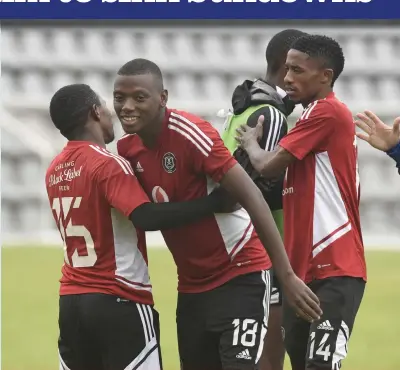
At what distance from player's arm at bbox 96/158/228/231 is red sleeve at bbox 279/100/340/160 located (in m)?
0.55

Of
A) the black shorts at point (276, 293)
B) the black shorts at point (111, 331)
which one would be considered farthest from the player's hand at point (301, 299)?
the black shorts at point (276, 293)

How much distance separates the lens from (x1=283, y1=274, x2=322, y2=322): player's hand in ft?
17.0

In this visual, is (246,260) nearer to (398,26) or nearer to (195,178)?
(195,178)

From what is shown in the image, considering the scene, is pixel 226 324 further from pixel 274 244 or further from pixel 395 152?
pixel 395 152

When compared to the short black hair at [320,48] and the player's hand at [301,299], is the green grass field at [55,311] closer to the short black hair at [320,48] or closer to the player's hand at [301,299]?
the short black hair at [320,48]

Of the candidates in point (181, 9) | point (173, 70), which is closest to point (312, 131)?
point (181, 9)

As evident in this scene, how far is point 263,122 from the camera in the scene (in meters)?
5.96

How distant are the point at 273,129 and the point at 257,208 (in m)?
0.86

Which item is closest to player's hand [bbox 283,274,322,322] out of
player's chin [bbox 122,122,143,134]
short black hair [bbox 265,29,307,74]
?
player's chin [bbox 122,122,143,134]

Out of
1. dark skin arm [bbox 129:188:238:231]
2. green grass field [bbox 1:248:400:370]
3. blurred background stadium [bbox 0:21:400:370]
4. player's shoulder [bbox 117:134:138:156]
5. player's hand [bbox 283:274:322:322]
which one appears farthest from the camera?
blurred background stadium [bbox 0:21:400:370]

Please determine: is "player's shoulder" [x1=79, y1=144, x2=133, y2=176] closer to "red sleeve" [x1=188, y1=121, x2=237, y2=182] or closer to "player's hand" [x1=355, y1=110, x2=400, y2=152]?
"red sleeve" [x1=188, y1=121, x2=237, y2=182]

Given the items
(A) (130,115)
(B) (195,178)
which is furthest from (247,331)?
(A) (130,115)

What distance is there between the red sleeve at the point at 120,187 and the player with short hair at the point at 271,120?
852 mm

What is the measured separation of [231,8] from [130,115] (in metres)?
4.26
